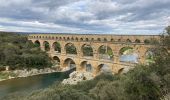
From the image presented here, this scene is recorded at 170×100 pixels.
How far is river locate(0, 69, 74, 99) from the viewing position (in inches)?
1393

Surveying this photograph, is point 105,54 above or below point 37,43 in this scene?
below

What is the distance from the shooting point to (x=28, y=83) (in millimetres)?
39875

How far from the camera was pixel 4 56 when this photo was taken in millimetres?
47750

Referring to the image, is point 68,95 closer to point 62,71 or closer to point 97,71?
point 97,71

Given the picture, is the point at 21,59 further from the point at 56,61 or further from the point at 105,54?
the point at 105,54

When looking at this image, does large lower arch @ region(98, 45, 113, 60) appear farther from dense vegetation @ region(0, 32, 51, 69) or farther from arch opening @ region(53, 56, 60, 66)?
dense vegetation @ region(0, 32, 51, 69)

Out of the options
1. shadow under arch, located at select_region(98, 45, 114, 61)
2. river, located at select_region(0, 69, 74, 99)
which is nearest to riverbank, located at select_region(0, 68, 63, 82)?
river, located at select_region(0, 69, 74, 99)

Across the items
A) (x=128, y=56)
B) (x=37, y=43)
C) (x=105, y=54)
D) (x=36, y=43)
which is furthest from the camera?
(x=37, y=43)

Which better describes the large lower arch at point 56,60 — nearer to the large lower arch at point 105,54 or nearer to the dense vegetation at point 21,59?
the dense vegetation at point 21,59

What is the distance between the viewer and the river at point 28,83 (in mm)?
35375

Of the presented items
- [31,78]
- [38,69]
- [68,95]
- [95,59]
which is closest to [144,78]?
[68,95]

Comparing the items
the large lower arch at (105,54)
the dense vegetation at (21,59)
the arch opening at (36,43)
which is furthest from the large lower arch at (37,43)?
the large lower arch at (105,54)

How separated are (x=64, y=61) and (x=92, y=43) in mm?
10758

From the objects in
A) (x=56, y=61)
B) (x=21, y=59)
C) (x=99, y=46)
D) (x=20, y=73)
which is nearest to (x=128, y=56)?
(x=56, y=61)
